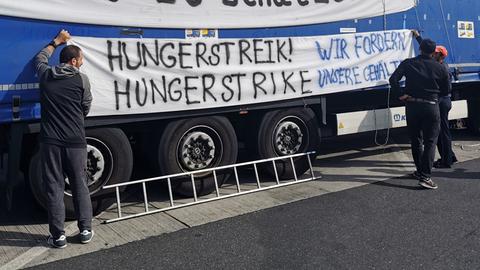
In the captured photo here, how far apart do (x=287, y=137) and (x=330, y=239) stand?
242 cm

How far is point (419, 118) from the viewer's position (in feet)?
21.8

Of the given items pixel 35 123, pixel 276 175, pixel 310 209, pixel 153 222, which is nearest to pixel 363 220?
pixel 310 209

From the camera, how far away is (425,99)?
658 cm

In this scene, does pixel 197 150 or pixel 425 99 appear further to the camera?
pixel 425 99

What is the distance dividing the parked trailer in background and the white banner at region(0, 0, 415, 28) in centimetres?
1

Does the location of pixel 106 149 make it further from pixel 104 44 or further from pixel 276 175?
pixel 276 175

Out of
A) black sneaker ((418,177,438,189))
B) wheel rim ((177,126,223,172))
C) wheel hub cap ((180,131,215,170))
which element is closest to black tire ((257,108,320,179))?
wheel rim ((177,126,223,172))

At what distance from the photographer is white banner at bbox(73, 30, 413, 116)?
545 cm

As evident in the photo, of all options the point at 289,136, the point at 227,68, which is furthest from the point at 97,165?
the point at 289,136

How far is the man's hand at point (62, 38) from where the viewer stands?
4.95 meters

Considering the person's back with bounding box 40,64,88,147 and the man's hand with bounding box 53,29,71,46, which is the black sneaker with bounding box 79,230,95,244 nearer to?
the person's back with bounding box 40,64,88,147

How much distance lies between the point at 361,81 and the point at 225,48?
2.35 metres

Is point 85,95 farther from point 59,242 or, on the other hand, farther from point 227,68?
point 227,68

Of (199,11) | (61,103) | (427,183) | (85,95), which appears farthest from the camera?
(427,183)
